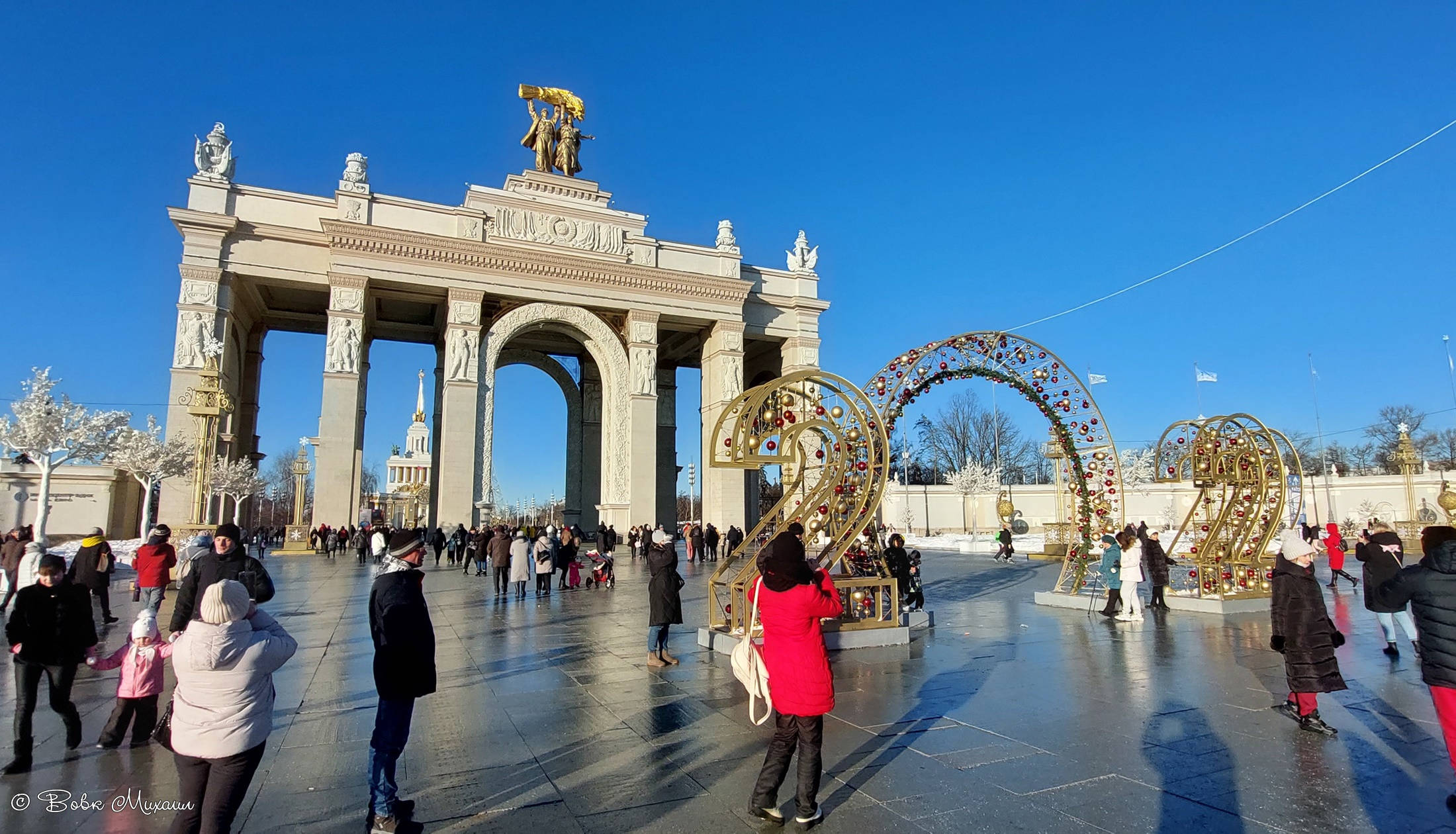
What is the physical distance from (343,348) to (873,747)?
30.0 metres

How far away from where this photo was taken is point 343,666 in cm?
784

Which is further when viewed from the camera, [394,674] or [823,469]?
[823,469]

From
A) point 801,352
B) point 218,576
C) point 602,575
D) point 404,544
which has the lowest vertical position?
point 602,575

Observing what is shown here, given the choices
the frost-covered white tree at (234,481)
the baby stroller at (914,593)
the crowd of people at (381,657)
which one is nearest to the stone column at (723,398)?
the frost-covered white tree at (234,481)

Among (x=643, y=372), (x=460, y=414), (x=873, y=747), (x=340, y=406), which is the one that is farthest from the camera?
(x=643, y=372)

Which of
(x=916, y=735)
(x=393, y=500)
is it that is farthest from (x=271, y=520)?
(x=916, y=735)

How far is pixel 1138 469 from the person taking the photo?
4912 cm

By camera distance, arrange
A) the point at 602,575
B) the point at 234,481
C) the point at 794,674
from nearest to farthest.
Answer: the point at 794,674, the point at 602,575, the point at 234,481

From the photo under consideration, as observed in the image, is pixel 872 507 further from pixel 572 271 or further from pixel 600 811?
pixel 572 271

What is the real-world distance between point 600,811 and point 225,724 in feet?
6.00

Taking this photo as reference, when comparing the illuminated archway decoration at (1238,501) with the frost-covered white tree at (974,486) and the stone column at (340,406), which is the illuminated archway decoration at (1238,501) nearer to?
the stone column at (340,406)

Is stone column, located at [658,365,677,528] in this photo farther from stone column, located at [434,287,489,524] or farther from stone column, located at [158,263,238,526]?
stone column, located at [158,263,238,526]

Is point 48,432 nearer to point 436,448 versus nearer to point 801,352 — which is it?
point 436,448

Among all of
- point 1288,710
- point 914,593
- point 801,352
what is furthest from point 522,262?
point 1288,710
